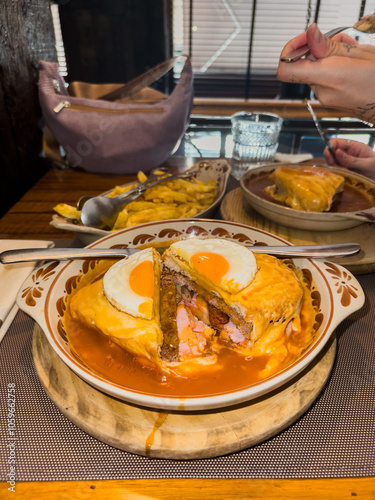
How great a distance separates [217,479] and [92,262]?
95 centimetres

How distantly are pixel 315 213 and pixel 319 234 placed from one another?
0.67 feet

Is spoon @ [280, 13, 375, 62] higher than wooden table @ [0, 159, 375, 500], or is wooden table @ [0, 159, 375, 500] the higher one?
spoon @ [280, 13, 375, 62]

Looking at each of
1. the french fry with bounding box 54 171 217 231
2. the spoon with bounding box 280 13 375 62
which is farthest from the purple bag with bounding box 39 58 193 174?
the spoon with bounding box 280 13 375 62

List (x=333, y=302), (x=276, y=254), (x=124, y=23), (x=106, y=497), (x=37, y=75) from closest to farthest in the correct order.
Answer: (x=106, y=497) < (x=333, y=302) < (x=276, y=254) < (x=37, y=75) < (x=124, y=23)

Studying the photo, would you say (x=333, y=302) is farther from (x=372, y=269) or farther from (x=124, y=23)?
(x=124, y=23)

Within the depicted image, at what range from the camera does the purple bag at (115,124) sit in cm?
264

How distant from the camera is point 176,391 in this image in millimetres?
1100

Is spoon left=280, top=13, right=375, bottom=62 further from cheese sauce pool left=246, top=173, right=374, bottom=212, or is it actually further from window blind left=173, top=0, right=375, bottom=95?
window blind left=173, top=0, right=375, bottom=95

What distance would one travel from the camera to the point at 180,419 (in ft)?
3.43

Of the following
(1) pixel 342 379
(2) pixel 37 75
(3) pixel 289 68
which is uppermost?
(3) pixel 289 68

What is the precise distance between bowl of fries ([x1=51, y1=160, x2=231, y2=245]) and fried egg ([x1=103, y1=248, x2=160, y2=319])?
398 millimetres

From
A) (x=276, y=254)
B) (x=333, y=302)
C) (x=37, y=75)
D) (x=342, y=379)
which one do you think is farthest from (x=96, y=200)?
(x=37, y=75)

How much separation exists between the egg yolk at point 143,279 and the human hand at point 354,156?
1.95 metres

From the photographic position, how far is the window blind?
288 inches
